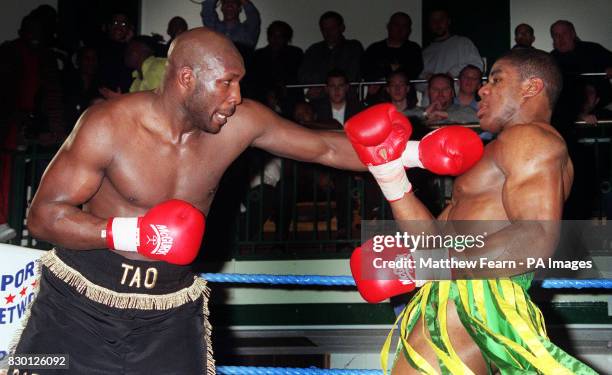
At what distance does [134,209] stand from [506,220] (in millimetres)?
1218

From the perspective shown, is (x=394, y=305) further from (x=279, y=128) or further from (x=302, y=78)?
(x=279, y=128)

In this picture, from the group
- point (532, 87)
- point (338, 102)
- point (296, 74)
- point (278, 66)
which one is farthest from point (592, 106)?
point (532, 87)

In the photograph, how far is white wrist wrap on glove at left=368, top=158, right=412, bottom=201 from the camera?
2.50 metres

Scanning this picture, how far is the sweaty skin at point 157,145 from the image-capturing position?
2303mm

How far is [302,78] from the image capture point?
6.03m

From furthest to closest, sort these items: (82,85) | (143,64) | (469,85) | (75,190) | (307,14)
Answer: (307,14) → (82,85) → (469,85) → (143,64) → (75,190)

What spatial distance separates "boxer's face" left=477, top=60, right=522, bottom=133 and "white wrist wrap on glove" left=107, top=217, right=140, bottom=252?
4.09 feet

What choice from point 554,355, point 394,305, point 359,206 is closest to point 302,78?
point 359,206

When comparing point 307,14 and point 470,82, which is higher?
point 307,14

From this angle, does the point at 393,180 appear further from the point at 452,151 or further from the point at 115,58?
the point at 115,58

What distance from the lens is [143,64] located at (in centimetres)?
518

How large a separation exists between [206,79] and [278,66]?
3602 millimetres

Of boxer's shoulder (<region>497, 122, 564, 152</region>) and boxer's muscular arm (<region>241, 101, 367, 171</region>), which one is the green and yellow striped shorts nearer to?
boxer's shoulder (<region>497, 122, 564, 152</region>)

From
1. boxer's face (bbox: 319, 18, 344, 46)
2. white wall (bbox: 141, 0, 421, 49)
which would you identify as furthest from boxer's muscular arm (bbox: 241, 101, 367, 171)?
white wall (bbox: 141, 0, 421, 49)
